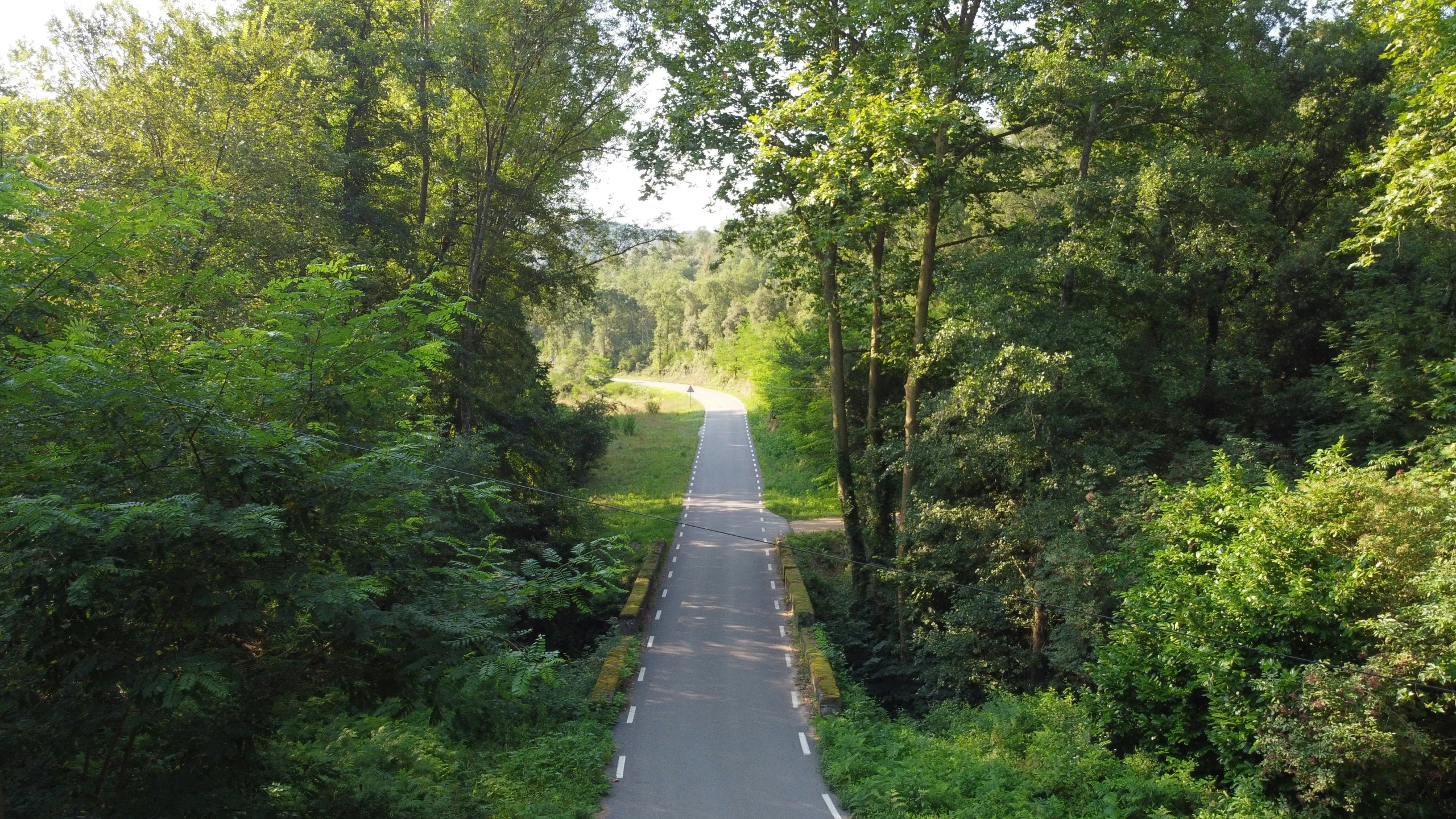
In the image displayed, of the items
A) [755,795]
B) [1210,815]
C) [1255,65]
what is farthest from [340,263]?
[1255,65]

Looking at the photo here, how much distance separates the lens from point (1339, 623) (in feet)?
30.3

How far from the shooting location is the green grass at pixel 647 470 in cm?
2728

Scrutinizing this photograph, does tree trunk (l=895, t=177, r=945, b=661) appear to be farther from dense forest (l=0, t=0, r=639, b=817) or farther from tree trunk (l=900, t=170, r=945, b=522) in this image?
dense forest (l=0, t=0, r=639, b=817)

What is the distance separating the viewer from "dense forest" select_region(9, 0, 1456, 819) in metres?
6.15

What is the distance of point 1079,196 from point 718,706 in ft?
34.2

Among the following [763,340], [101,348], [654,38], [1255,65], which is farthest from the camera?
[763,340]

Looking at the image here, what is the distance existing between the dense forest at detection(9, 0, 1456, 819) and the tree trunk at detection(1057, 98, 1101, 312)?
0.47ft

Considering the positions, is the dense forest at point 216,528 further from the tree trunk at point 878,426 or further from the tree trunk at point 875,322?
the tree trunk at point 875,322

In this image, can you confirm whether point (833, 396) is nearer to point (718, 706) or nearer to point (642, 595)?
point (642, 595)

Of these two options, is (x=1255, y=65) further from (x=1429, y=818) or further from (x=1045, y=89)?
(x=1429, y=818)

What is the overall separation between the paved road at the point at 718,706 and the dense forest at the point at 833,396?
28.6 inches

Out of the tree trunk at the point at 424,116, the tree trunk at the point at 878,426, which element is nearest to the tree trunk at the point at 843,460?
the tree trunk at the point at 878,426

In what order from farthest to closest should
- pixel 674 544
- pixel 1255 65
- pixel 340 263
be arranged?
pixel 674 544 → pixel 1255 65 → pixel 340 263

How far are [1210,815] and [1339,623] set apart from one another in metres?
2.58
